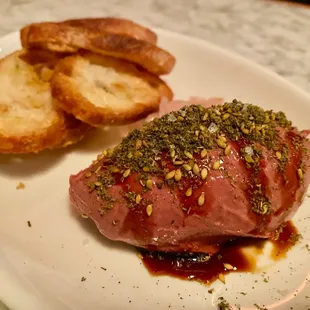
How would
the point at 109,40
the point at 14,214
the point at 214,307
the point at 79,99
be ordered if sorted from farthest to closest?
1. the point at 109,40
2. the point at 79,99
3. the point at 14,214
4. the point at 214,307

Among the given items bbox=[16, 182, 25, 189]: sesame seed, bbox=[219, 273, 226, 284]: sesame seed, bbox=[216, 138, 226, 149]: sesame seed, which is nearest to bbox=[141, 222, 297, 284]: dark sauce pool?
bbox=[219, 273, 226, 284]: sesame seed

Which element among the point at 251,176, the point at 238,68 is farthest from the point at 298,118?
the point at 251,176

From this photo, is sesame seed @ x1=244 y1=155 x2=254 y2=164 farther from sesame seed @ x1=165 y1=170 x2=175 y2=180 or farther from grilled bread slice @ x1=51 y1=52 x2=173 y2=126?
grilled bread slice @ x1=51 y1=52 x2=173 y2=126

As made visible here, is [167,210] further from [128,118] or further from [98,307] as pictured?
[128,118]

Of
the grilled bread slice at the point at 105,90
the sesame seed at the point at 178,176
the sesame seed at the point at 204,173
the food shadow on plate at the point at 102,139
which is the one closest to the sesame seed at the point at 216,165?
the sesame seed at the point at 204,173

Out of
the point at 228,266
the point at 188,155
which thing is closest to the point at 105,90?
the point at 188,155

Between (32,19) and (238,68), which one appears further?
(32,19)

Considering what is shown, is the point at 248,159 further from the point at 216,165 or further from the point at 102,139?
the point at 102,139
